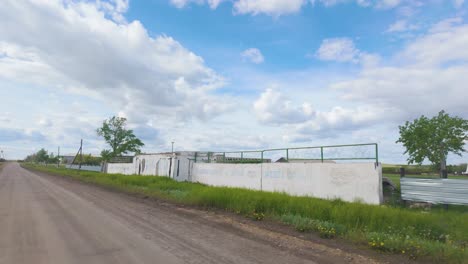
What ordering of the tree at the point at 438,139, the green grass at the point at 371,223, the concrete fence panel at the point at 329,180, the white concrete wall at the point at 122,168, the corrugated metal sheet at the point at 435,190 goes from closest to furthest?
1. the green grass at the point at 371,223
2. the corrugated metal sheet at the point at 435,190
3. the concrete fence panel at the point at 329,180
4. the tree at the point at 438,139
5. the white concrete wall at the point at 122,168

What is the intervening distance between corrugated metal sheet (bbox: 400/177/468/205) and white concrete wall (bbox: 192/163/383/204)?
1.39m

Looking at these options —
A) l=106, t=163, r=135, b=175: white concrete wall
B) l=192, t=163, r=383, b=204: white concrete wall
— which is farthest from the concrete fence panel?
l=106, t=163, r=135, b=175: white concrete wall

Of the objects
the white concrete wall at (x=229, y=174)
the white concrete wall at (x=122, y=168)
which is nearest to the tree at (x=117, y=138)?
the white concrete wall at (x=122, y=168)

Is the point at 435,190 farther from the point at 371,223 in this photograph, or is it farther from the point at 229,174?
the point at 229,174

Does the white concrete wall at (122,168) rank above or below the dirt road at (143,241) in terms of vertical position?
above

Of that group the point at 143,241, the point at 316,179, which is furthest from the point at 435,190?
the point at 143,241

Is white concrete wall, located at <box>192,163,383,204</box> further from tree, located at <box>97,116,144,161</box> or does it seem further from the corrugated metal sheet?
tree, located at <box>97,116,144,161</box>

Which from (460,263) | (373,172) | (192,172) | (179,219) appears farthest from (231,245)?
(192,172)

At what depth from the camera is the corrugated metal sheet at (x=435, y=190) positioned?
40.2 feet

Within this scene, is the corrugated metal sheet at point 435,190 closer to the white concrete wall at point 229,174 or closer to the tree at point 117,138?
the white concrete wall at point 229,174

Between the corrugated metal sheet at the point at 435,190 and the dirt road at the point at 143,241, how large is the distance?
8.37 metres

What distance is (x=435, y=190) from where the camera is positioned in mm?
13117

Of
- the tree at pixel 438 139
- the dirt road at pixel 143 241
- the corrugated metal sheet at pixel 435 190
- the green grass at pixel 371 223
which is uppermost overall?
the tree at pixel 438 139

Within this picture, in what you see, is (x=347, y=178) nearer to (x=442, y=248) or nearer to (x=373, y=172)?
(x=373, y=172)
